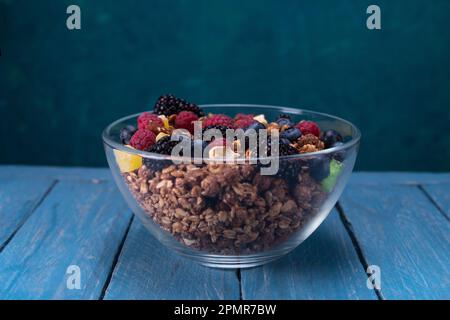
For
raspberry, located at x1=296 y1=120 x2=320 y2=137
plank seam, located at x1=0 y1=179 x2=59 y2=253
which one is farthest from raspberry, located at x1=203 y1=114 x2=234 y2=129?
plank seam, located at x1=0 y1=179 x2=59 y2=253

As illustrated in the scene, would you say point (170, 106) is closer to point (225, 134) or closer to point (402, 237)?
point (225, 134)

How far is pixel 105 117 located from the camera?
58.4 inches

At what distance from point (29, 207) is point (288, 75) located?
609mm

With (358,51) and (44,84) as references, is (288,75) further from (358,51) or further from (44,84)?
(44,84)

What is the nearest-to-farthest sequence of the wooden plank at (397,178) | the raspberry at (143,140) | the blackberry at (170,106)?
1. the raspberry at (143,140)
2. the blackberry at (170,106)
3. the wooden plank at (397,178)

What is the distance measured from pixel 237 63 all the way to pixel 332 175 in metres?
0.60

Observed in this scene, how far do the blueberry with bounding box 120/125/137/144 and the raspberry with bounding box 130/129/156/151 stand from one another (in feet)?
0.24

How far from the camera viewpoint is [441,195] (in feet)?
4.00

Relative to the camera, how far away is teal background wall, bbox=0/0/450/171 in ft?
4.57

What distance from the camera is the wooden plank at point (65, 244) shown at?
0.87 meters

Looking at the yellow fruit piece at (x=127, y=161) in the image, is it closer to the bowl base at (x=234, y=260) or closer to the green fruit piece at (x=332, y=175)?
the bowl base at (x=234, y=260)

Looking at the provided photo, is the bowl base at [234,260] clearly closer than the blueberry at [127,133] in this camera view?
Yes

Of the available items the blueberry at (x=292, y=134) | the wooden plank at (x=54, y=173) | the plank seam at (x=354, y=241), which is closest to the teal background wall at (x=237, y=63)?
the wooden plank at (x=54, y=173)

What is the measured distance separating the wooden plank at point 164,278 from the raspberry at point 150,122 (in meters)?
0.18
